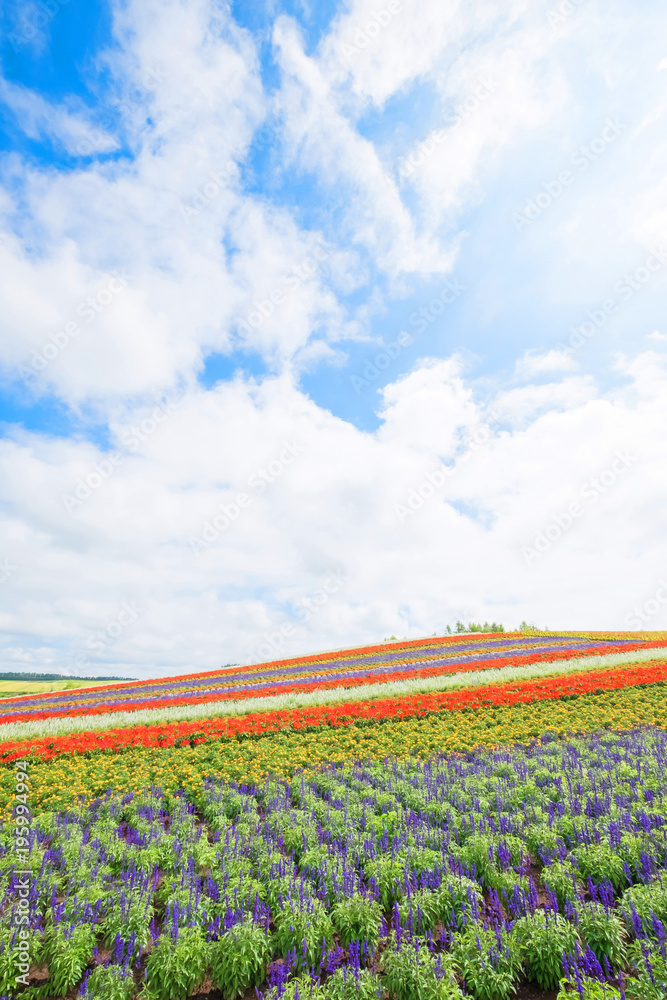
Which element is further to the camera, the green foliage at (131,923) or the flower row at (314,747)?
the flower row at (314,747)

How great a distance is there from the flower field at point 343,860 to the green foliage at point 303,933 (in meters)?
0.03

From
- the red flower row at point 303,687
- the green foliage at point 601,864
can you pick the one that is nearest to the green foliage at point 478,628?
the red flower row at point 303,687

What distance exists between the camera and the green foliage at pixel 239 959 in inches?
196

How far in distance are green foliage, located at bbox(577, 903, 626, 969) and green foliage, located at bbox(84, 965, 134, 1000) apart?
16.2ft

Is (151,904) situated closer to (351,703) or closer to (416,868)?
(416,868)

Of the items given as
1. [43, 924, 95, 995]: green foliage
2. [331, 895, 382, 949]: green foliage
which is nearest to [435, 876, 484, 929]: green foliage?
[331, 895, 382, 949]: green foliage

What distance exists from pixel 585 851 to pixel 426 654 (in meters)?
28.5

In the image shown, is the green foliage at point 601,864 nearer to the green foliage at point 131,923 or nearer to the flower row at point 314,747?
the flower row at point 314,747

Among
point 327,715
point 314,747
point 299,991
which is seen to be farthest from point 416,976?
point 327,715

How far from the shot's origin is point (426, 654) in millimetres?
34000

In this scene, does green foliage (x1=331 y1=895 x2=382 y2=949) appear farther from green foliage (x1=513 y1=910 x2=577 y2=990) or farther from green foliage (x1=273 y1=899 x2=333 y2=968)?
green foliage (x1=513 y1=910 x2=577 y2=990)

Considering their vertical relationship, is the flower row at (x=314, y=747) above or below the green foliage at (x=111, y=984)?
above

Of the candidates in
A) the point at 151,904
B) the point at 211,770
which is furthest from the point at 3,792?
the point at 151,904

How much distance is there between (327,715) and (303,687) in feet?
25.8
